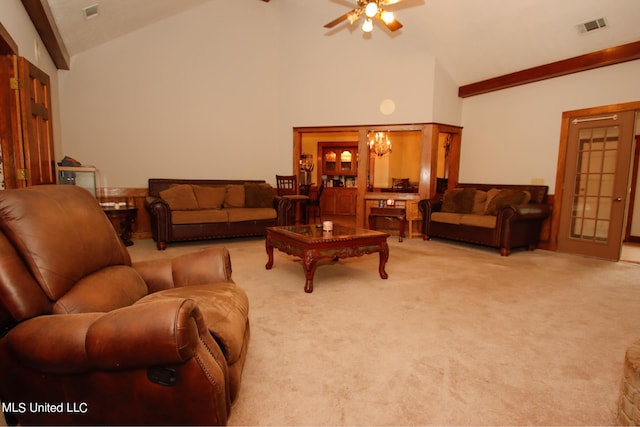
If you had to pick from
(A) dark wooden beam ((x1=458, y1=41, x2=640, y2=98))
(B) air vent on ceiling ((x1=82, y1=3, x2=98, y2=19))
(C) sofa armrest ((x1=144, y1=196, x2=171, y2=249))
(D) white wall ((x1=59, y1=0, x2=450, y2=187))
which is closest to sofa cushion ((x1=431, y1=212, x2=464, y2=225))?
(D) white wall ((x1=59, y1=0, x2=450, y2=187))

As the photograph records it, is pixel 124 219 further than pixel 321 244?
Yes

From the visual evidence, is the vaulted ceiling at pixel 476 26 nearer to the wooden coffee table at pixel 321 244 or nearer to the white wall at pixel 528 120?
the white wall at pixel 528 120

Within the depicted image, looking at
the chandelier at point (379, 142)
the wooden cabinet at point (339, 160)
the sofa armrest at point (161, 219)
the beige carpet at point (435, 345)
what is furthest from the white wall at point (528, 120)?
the sofa armrest at point (161, 219)

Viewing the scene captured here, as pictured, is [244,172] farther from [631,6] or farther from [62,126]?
[631,6]

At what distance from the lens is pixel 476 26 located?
4.98m

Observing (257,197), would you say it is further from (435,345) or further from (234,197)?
(435,345)

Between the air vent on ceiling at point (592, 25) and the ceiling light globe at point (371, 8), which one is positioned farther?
the air vent on ceiling at point (592, 25)

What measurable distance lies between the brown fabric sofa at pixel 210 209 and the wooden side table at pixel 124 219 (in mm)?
273

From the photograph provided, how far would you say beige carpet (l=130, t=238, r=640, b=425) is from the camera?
61.7 inches

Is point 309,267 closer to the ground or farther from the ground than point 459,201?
closer to the ground

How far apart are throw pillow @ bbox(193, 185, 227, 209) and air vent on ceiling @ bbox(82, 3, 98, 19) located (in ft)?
8.11

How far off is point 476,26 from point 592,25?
54.2 inches

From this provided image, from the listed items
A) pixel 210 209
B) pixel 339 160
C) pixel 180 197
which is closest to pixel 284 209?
pixel 210 209

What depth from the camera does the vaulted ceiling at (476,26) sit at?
404 centimetres
